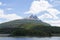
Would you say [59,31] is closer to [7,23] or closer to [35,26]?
[35,26]

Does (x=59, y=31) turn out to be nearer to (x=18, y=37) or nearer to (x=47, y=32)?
(x=47, y=32)

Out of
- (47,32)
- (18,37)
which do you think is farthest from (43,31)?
(18,37)

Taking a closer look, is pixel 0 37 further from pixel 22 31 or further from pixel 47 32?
pixel 47 32

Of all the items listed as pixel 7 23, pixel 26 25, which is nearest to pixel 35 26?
pixel 26 25

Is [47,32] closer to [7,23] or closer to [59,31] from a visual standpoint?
[59,31]

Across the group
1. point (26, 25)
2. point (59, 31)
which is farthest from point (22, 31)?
point (59, 31)
